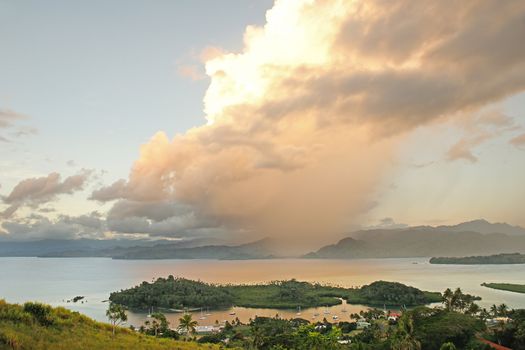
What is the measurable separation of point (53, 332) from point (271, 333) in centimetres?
8808

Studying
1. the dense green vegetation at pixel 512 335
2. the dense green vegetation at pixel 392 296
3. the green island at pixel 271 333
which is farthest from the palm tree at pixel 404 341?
the dense green vegetation at pixel 392 296

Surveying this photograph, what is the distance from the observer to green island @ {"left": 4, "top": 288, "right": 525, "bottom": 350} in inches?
691

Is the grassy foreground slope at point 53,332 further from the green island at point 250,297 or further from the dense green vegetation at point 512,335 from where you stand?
the green island at point 250,297

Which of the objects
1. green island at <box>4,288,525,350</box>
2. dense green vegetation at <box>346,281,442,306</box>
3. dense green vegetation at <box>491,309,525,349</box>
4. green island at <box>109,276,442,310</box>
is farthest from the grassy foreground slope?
dense green vegetation at <box>346,281,442,306</box>

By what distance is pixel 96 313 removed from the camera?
14662 cm

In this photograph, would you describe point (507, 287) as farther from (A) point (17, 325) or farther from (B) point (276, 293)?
(A) point (17, 325)

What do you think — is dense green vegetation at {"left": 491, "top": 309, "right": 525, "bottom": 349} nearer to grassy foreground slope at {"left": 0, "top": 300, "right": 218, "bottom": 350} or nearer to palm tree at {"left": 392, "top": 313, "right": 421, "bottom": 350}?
palm tree at {"left": 392, "top": 313, "right": 421, "bottom": 350}

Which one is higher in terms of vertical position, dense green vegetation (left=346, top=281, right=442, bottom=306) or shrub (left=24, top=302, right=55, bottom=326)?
shrub (left=24, top=302, right=55, bottom=326)

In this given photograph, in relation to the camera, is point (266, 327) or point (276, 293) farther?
point (276, 293)

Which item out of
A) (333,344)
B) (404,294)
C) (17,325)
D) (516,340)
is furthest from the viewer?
(404,294)

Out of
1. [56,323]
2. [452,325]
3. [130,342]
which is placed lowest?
[452,325]

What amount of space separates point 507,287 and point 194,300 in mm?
161399

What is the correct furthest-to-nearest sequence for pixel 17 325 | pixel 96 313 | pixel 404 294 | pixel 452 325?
pixel 404 294 < pixel 96 313 < pixel 452 325 < pixel 17 325

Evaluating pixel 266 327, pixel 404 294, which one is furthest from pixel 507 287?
pixel 266 327
